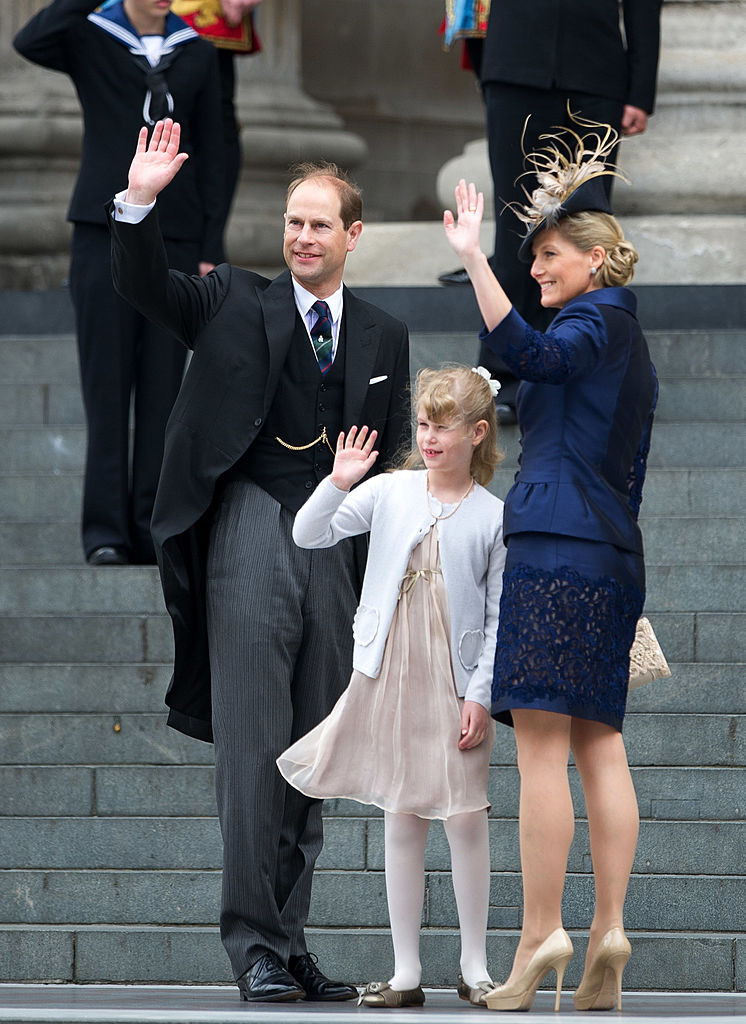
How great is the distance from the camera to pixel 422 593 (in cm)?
504

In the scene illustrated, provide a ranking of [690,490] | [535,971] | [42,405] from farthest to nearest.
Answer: [42,405]
[690,490]
[535,971]

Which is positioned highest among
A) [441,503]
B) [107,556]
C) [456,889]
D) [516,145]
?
[516,145]

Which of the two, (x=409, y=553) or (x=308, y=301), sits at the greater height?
(x=308, y=301)

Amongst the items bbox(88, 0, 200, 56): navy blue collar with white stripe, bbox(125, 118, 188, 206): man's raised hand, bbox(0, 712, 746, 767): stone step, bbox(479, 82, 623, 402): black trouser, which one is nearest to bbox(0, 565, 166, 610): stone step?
bbox(0, 712, 746, 767): stone step

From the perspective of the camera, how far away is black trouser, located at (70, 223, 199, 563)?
802cm

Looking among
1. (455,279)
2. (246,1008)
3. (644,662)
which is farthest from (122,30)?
(246,1008)

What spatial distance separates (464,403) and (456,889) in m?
1.18

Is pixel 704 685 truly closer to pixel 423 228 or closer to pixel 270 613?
pixel 270 613

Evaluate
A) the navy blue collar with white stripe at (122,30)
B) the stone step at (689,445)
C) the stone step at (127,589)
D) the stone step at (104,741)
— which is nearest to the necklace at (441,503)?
the stone step at (104,741)

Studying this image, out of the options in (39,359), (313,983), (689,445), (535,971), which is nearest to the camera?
(535,971)

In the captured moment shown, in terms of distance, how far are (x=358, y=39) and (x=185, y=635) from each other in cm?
1091

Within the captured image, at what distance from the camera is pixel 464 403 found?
5066mm

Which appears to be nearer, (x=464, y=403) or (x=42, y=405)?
(x=464, y=403)

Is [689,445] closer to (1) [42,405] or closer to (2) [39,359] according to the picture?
(1) [42,405]
